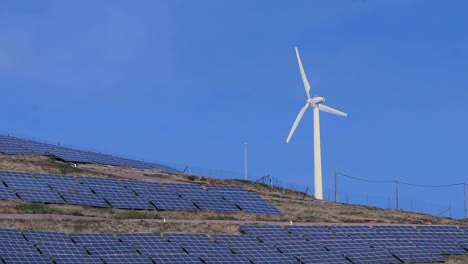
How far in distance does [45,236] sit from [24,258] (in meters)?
6.47

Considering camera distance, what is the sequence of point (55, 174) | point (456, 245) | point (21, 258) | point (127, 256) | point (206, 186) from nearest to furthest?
point (21, 258) → point (127, 256) → point (456, 245) → point (55, 174) → point (206, 186)

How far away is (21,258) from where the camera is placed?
55.8m

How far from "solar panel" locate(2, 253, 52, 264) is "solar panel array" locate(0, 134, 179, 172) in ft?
122

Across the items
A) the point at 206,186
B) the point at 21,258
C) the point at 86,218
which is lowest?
the point at 21,258

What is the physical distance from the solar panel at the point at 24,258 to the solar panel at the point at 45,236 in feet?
11.7

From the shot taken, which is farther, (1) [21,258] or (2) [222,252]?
(2) [222,252]

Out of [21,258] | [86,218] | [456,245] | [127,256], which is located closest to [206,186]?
[86,218]

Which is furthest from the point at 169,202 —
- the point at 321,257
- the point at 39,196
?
the point at 321,257

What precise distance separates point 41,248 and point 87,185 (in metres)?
22.9

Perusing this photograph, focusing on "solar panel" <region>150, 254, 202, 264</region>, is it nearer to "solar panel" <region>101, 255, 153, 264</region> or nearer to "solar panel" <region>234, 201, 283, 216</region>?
"solar panel" <region>101, 255, 153, 264</region>

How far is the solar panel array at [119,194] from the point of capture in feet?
252

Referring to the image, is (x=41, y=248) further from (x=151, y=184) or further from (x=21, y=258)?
(x=151, y=184)

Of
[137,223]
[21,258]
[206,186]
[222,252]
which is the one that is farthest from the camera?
[206,186]

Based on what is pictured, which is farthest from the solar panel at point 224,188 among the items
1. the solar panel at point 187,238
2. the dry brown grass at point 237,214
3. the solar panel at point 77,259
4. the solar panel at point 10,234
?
the solar panel at point 77,259
